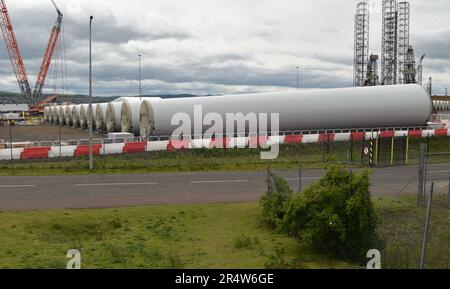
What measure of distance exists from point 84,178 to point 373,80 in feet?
246

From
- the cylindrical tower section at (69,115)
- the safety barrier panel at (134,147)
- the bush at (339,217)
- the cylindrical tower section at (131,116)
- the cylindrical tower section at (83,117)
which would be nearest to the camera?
the bush at (339,217)

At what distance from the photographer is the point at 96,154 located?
29172 millimetres

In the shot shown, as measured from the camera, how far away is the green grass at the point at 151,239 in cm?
1084

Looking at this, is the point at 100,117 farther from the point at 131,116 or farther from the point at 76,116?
the point at 76,116

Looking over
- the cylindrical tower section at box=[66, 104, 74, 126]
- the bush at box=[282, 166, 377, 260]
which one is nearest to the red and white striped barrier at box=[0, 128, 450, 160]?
the bush at box=[282, 166, 377, 260]

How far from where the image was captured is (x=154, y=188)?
20.4 m

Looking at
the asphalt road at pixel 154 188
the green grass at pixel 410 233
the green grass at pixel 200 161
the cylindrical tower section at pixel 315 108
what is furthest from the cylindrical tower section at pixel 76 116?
the green grass at pixel 410 233

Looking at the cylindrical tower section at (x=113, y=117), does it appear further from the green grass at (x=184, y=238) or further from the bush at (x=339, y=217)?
the bush at (x=339, y=217)

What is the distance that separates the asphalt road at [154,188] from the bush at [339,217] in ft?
20.7

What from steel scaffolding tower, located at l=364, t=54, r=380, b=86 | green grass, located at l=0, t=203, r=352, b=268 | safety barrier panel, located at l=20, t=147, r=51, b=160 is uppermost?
steel scaffolding tower, located at l=364, t=54, r=380, b=86

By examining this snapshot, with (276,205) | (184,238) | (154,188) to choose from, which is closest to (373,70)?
(154,188)

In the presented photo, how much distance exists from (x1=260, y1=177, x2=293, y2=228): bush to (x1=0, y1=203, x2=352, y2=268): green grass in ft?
1.14

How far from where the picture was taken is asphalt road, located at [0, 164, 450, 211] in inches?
693

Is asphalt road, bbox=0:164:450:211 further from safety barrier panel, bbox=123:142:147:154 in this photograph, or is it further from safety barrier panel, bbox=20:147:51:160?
safety barrier panel, bbox=123:142:147:154
